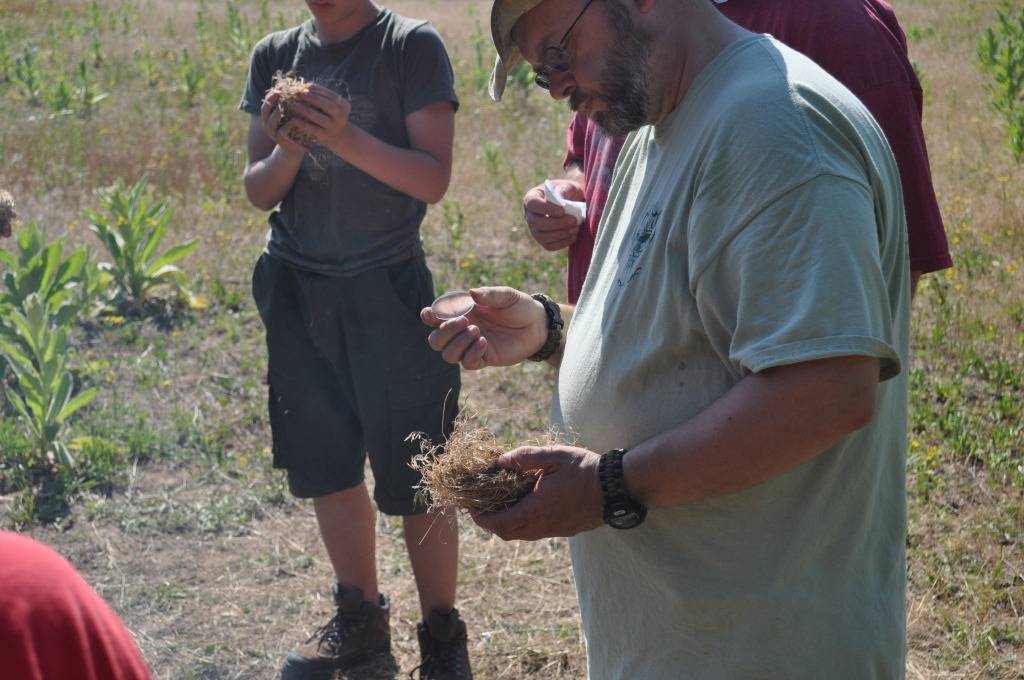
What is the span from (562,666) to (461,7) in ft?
58.1

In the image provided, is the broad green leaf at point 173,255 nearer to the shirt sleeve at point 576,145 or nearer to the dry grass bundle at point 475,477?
the shirt sleeve at point 576,145

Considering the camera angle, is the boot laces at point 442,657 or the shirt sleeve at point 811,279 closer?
the shirt sleeve at point 811,279

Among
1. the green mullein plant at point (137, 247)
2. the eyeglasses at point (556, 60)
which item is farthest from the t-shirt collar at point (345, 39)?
the green mullein plant at point (137, 247)

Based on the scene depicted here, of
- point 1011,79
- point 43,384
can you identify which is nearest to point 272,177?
point 43,384

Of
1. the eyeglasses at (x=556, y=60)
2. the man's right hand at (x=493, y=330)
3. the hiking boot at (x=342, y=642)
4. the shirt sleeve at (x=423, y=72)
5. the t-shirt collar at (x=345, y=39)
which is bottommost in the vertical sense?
the hiking boot at (x=342, y=642)

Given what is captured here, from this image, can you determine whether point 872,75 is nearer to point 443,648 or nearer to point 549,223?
point 549,223

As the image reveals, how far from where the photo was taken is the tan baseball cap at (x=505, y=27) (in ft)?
6.30

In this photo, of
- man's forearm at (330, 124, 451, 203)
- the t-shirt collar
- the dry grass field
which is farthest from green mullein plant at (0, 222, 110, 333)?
man's forearm at (330, 124, 451, 203)

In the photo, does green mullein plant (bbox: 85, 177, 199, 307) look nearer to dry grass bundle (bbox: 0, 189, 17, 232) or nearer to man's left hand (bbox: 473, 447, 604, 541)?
dry grass bundle (bbox: 0, 189, 17, 232)

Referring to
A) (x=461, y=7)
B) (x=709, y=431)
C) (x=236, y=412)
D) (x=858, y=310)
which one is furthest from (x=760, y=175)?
(x=461, y=7)

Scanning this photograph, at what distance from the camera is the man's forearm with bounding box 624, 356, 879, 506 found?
59.8 inches

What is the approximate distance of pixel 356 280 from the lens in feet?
10.8

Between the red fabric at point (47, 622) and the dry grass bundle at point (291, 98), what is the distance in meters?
2.07

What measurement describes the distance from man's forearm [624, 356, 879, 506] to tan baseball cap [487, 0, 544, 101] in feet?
2.59
